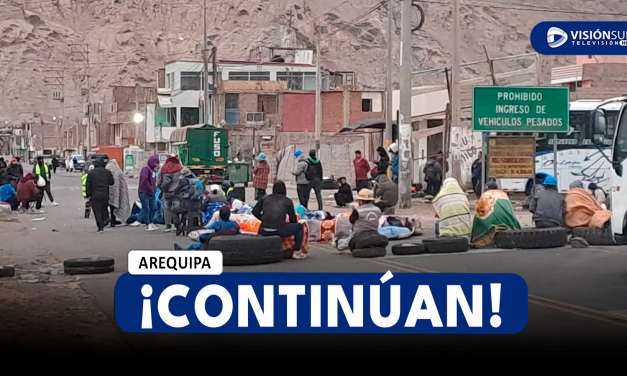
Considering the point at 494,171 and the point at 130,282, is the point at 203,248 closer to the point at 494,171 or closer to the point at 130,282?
the point at 130,282

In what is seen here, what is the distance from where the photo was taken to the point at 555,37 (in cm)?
1199

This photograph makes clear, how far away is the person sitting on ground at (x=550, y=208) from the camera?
49.7ft

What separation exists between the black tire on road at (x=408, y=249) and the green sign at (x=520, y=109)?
5505 mm

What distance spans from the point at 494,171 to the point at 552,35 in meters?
8.11

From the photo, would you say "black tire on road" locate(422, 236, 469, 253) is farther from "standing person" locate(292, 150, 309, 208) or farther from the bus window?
"standing person" locate(292, 150, 309, 208)

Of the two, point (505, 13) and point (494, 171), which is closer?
point (494, 171)

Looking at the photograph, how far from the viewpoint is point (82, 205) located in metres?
26.8

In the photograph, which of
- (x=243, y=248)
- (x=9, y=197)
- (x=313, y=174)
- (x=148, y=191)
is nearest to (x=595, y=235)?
(x=243, y=248)

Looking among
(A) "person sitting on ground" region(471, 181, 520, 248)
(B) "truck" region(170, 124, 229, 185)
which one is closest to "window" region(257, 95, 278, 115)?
(B) "truck" region(170, 124, 229, 185)

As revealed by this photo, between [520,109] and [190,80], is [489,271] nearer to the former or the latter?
[520,109]

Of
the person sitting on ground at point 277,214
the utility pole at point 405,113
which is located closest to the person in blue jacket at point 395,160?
the utility pole at point 405,113

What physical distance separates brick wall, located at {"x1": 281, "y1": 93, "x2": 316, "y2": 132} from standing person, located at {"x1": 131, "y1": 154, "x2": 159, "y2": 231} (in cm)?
4188

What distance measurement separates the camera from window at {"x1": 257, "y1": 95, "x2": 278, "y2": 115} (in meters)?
62.4

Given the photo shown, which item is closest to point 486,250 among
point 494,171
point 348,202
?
point 494,171
